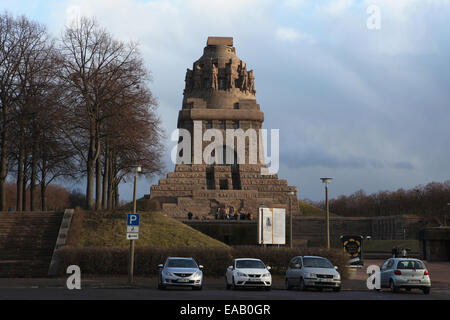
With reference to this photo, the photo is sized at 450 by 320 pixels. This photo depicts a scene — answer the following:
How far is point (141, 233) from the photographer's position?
3731cm

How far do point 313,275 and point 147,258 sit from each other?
10.00 metres

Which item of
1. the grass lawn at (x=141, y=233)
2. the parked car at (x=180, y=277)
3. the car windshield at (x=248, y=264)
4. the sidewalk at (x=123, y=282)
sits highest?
the grass lawn at (x=141, y=233)

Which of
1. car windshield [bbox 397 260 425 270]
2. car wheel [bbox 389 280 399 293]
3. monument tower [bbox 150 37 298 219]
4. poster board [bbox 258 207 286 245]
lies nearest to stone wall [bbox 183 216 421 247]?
monument tower [bbox 150 37 298 219]

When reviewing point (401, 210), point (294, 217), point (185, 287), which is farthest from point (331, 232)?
point (401, 210)

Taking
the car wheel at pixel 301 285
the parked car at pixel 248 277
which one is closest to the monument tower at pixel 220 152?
the parked car at pixel 248 277

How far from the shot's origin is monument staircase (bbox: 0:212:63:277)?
101 ft

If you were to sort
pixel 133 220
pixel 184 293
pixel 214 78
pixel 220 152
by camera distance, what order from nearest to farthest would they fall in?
pixel 184 293, pixel 133 220, pixel 220 152, pixel 214 78

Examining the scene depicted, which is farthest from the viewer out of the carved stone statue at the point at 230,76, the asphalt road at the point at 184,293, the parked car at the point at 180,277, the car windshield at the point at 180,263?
the carved stone statue at the point at 230,76

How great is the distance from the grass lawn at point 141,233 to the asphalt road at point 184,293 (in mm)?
7843

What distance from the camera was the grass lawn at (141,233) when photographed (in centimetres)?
3544

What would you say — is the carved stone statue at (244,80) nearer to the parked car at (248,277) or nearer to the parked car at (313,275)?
the parked car at (313,275)

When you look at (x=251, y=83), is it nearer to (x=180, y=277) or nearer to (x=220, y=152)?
(x=220, y=152)

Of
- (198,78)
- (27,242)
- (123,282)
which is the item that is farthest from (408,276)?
(198,78)

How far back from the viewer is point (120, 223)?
38.3 meters
